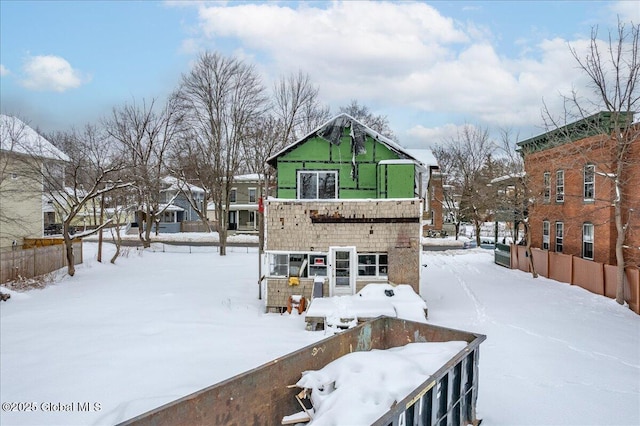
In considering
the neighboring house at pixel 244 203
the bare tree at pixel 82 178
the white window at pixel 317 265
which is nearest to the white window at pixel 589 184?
the white window at pixel 317 265

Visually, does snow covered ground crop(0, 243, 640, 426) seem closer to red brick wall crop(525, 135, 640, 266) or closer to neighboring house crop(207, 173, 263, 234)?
red brick wall crop(525, 135, 640, 266)

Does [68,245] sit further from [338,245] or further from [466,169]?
[466,169]

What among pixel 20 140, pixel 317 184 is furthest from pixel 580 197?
pixel 20 140

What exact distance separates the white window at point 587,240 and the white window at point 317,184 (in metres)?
13.1

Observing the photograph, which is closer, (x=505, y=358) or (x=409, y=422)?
(x=409, y=422)

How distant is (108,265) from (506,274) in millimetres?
24861

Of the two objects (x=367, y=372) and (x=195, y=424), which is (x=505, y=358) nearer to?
(x=367, y=372)

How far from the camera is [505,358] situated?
948cm

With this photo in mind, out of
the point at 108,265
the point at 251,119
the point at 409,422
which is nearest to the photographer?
the point at 409,422

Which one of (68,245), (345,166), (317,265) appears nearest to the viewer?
(317,265)

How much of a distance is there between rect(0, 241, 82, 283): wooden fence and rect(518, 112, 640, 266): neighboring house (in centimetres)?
2465

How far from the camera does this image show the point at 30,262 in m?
20.1

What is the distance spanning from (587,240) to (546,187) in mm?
4224

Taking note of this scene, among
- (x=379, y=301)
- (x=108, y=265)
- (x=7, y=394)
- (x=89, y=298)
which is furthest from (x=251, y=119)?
(x=7, y=394)
